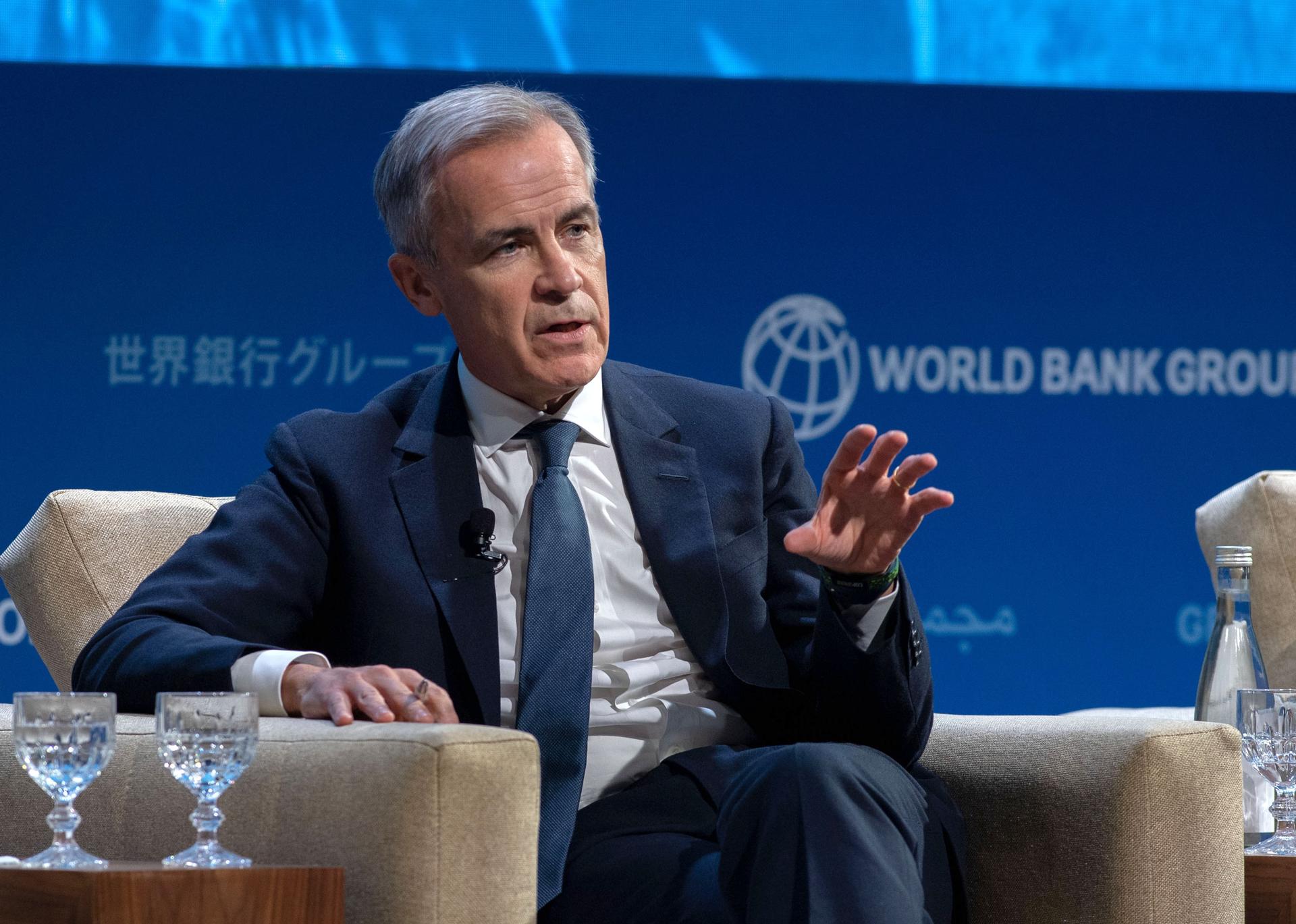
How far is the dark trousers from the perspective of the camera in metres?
1.41

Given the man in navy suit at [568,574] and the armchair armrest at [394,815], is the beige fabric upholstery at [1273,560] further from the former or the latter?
the armchair armrest at [394,815]

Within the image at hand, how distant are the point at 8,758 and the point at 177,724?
1.20 feet

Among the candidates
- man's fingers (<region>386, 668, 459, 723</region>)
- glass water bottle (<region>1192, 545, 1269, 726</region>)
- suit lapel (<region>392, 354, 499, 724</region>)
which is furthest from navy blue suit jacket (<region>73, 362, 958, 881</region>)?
glass water bottle (<region>1192, 545, 1269, 726</region>)

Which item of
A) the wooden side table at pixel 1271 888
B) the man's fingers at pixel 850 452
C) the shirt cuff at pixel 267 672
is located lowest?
the wooden side table at pixel 1271 888

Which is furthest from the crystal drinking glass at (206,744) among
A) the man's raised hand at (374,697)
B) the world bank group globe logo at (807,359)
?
the world bank group globe logo at (807,359)

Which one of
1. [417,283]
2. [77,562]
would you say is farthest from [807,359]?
[77,562]

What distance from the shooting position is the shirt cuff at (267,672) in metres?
1.70

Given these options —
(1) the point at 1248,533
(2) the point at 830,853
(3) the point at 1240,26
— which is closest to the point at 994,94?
(3) the point at 1240,26

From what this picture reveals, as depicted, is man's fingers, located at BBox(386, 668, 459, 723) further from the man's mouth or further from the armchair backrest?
the armchair backrest

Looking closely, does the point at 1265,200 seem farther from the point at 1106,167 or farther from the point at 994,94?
the point at 994,94

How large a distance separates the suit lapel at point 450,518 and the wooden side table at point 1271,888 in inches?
Answer: 33.2

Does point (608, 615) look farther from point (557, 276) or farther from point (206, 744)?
point (206, 744)

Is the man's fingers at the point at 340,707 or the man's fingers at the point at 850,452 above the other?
the man's fingers at the point at 850,452

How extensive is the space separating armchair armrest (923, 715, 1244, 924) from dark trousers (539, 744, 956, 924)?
0.32 ft
